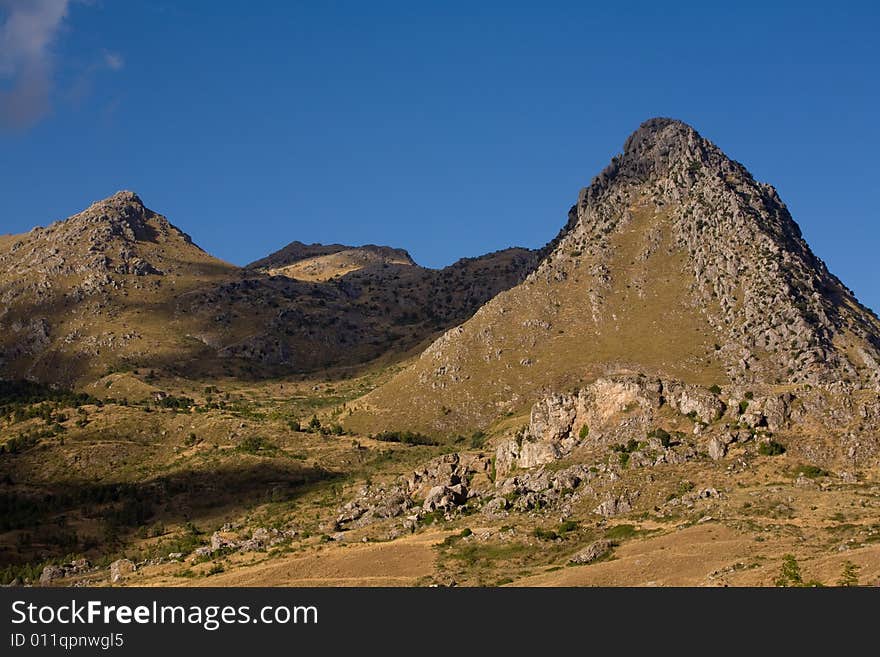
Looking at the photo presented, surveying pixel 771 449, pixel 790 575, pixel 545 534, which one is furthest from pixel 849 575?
pixel 771 449

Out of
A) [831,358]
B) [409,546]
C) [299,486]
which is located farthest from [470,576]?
[831,358]

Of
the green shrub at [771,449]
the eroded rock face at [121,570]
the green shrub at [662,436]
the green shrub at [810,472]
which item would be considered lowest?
the eroded rock face at [121,570]

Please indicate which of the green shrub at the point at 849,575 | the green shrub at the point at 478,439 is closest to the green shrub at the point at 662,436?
the green shrub at the point at 849,575

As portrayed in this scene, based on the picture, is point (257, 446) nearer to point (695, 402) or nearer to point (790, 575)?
point (695, 402)

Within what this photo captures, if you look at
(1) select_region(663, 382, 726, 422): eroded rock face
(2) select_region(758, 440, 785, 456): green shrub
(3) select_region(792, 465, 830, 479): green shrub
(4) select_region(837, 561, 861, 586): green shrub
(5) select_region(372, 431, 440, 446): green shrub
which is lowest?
(4) select_region(837, 561, 861, 586): green shrub

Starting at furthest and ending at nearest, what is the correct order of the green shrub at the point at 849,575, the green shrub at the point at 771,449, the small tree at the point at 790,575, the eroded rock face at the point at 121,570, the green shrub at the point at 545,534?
1. the eroded rock face at the point at 121,570
2. the green shrub at the point at 771,449
3. the green shrub at the point at 545,534
4. the small tree at the point at 790,575
5. the green shrub at the point at 849,575

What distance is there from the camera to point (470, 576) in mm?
77062

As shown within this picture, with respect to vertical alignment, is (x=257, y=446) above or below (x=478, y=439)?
above

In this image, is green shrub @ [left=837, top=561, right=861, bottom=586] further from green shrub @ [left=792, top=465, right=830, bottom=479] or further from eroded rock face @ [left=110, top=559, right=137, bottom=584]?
eroded rock face @ [left=110, top=559, right=137, bottom=584]

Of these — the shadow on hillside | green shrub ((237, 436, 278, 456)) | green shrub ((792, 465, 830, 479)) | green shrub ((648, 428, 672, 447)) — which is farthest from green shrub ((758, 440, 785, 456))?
green shrub ((237, 436, 278, 456))

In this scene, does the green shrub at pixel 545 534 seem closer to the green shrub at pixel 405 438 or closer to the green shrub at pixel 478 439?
the green shrub at pixel 478 439

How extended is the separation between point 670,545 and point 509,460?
121 ft

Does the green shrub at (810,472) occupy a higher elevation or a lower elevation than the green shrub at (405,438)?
lower

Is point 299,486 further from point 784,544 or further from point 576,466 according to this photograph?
point 784,544
